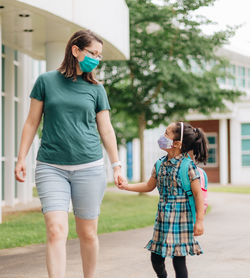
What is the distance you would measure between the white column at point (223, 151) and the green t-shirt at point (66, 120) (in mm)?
23473

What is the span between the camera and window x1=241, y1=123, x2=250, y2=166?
90.9ft

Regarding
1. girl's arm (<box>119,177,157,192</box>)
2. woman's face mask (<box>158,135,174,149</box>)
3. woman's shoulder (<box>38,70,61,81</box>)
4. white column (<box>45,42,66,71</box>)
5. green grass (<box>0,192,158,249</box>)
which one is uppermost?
white column (<box>45,42,66,71</box>)

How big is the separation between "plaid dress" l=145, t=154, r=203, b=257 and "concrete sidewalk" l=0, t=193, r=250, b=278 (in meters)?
1.17

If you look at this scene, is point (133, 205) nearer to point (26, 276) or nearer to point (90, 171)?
point (26, 276)

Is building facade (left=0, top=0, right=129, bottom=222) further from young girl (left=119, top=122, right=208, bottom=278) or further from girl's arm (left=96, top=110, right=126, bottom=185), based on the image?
young girl (left=119, top=122, right=208, bottom=278)

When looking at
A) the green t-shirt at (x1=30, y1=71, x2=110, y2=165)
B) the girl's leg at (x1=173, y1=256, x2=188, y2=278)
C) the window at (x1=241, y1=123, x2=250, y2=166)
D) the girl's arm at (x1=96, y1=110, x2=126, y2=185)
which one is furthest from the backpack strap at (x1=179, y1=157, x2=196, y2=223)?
the window at (x1=241, y1=123, x2=250, y2=166)

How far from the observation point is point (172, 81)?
1598 cm

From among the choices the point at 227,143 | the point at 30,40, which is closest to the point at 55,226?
the point at 30,40

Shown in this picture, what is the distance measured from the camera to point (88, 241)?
3.93m

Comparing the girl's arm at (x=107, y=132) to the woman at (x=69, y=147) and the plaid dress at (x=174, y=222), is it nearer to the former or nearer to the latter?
the woman at (x=69, y=147)

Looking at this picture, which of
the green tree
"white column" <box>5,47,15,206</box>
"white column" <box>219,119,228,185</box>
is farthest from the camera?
"white column" <box>219,119,228,185</box>

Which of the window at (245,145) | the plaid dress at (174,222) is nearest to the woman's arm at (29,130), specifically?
the plaid dress at (174,222)

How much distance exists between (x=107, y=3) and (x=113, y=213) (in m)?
4.46

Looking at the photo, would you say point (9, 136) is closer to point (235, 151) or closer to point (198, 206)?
point (198, 206)
